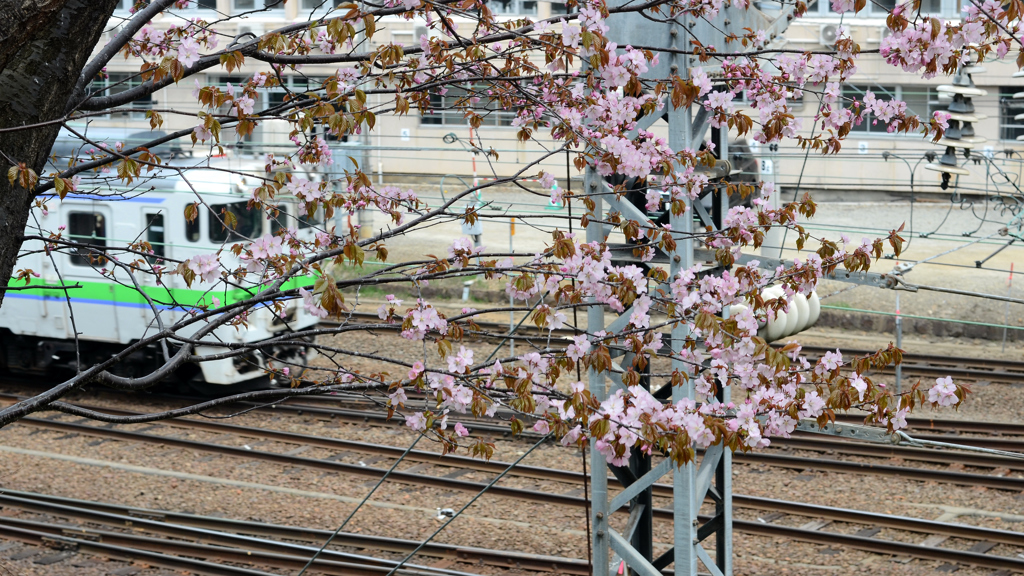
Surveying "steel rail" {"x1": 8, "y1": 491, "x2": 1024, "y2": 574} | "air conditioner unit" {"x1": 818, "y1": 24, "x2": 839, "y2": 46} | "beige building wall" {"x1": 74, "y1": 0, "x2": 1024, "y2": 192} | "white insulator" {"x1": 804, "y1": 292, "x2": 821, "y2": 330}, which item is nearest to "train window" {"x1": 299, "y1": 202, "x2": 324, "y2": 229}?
"steel rail" {"x1": 8, "y1": 491, "x2": 1024, "y2": 574}

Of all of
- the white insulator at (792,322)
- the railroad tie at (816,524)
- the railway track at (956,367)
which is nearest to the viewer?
the white insulator at (792,322)

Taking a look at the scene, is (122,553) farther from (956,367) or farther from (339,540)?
(956,367)

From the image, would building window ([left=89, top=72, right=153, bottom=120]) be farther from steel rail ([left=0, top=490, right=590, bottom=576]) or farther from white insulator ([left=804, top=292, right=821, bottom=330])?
white insulator ([left=804, top=292, right=821, bottom=330])

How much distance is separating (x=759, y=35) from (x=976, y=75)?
2234 centimetres

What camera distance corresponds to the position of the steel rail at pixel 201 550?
8641 mm

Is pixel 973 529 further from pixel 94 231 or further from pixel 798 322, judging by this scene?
pixel 94 231

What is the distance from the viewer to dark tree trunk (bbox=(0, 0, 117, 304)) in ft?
12.0

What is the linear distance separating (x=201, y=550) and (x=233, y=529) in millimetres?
524

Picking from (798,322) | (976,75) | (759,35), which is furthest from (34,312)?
(976,75)

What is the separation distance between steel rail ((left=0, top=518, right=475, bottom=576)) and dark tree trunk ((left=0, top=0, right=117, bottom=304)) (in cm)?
532

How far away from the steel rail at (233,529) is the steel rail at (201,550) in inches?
10.1

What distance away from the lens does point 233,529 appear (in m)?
9.56

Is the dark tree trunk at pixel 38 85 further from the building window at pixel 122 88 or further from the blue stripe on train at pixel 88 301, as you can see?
the blue stripe on train at pixel 88 301

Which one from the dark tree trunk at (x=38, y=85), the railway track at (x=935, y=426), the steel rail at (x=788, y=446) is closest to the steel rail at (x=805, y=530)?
the steel rail at (x=788, y=446)
